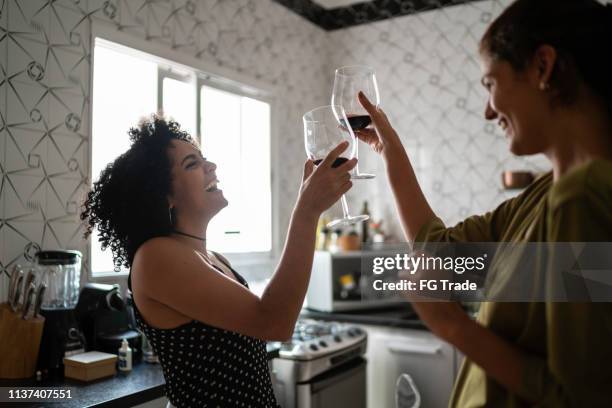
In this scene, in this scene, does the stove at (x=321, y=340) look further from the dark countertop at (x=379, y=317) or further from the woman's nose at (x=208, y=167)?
the woman's nose at (x=208, y=167)

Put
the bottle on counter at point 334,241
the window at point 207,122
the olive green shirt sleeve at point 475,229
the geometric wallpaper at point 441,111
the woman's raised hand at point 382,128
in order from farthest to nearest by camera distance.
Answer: the bottle on counter at point 334,241, the geometric wallpaper at point 441,111, the window at point 207,122, the woman's raised hand at point 382,128, the olive green shirt sleeve at point 475,229

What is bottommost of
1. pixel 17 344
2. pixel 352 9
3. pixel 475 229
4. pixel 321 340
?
pixel 321 340

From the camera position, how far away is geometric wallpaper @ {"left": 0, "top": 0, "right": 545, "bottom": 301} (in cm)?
190

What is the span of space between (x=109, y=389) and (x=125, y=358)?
0.81ft

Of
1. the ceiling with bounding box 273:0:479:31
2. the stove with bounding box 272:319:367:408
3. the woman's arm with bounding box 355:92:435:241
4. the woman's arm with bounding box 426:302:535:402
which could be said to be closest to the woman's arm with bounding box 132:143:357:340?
the woman's arm with bounding box 355:92:435:241

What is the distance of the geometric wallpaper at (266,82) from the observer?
190cm

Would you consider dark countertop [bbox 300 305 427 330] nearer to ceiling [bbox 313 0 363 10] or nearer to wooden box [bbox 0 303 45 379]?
wooden box [bbox 0 303 45 379]

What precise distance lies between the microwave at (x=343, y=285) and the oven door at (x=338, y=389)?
1.63 feet

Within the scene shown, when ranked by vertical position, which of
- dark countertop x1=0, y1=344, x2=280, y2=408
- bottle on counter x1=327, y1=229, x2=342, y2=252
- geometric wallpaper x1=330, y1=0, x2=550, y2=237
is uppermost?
geometric wallpaper x1=330, y1=0, x2=550, y2=237

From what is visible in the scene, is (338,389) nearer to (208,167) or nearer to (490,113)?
(208,167)

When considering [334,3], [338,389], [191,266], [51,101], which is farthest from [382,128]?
[334,3]

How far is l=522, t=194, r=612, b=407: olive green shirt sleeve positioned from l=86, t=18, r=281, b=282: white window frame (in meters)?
1.95

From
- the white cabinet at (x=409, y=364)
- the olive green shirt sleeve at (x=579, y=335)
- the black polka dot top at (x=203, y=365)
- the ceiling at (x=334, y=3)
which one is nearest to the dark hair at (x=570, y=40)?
the olive green shirt sleeve at (x=579, y=335)

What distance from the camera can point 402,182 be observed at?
0.98 meters
